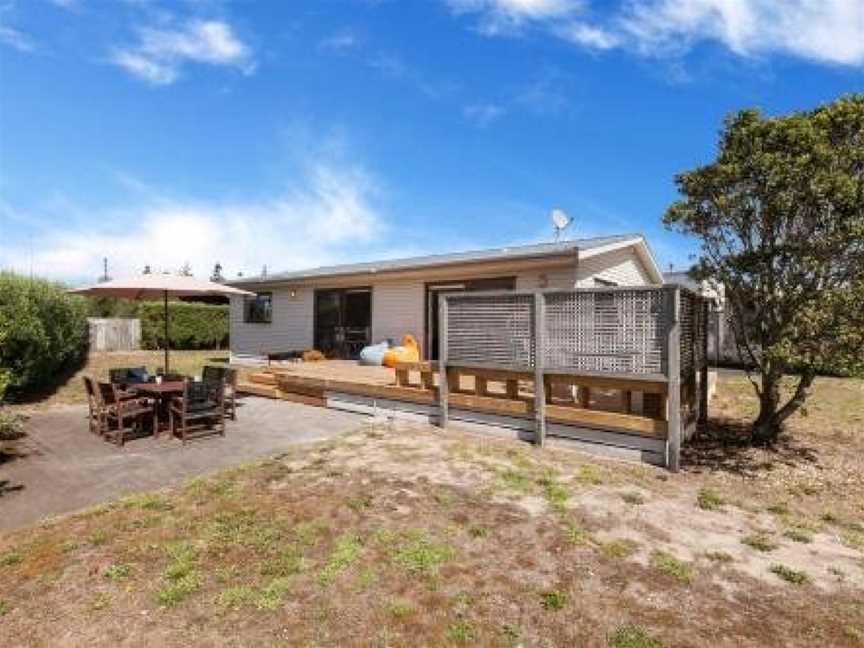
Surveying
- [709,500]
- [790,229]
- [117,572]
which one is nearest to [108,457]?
[117,572]

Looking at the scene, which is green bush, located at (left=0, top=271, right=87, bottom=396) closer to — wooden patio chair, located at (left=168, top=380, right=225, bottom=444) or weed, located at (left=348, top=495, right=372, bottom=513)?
wooden patio chair, located at (left=168, top=380, right=225, bottom=444)

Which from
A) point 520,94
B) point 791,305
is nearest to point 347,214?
point 520,94

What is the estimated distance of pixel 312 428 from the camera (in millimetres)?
8805

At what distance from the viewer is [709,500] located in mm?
5547

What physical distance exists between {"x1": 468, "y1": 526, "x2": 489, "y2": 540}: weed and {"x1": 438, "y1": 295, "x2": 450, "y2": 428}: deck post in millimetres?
3957

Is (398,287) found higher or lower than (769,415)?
higher

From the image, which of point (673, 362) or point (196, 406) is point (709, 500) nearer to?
point (673, 362)

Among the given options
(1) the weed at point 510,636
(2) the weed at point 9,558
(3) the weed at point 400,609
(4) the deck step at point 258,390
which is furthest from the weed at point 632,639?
(4) the deck step at point 258,390

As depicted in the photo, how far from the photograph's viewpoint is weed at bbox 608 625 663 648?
119 inches

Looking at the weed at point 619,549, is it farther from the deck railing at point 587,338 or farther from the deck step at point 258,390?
the deck step at point 258,390

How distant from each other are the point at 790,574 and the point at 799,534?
1000mm

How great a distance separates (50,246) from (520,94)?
81.4 feet

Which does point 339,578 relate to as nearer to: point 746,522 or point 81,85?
point 746,522

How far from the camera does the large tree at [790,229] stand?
21.2ft
